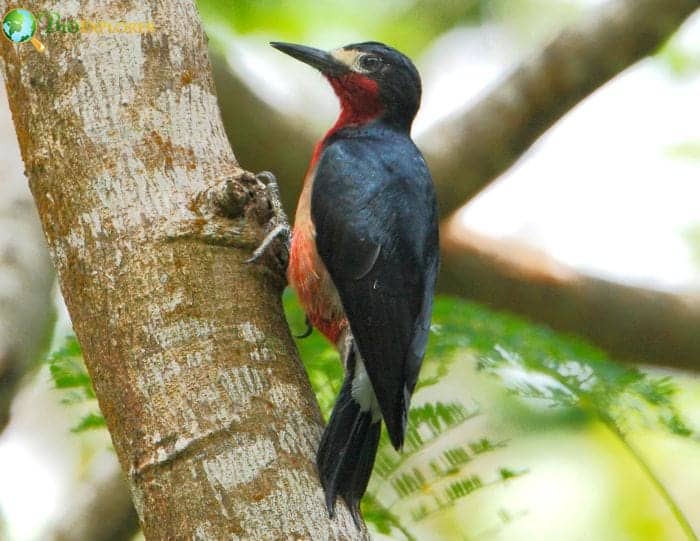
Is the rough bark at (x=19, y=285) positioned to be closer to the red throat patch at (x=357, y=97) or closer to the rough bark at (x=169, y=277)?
the rough bark at (x=169, y=277)

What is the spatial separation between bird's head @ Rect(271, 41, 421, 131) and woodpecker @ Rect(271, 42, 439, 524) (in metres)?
0.09

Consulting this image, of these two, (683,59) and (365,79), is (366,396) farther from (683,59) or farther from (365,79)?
(683,59)

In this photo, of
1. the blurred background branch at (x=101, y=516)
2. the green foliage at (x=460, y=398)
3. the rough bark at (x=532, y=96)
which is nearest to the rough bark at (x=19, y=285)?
the green foliage at (x=460, y=398)

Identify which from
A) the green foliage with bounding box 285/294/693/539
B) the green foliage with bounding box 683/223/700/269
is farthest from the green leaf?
the green foliage with bounding box 683/223/700/269

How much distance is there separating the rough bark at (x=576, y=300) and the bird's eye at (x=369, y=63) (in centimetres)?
95

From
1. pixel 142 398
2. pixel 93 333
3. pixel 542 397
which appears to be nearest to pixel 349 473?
pixel 142 398

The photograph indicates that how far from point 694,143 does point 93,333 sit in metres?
4.90

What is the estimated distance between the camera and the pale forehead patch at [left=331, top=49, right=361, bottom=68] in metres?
4.18

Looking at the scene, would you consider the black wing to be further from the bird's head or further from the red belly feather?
the bird's head

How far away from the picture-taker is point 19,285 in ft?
12.7

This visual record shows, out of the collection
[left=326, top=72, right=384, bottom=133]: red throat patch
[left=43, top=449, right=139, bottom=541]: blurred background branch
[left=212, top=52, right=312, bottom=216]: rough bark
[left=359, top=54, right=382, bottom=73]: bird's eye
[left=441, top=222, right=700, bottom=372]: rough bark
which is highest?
[left=359, top=54, right=382, bottom=73]: bird's eye

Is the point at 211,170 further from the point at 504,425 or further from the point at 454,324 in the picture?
the point at 504,425

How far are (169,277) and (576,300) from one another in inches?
105

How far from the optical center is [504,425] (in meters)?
3.68
